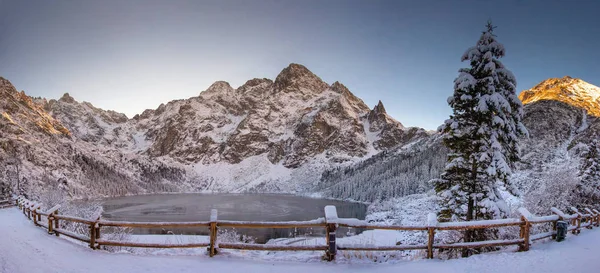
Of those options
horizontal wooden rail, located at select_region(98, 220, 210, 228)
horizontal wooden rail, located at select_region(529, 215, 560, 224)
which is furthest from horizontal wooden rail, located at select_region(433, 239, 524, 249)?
horizontal wooden rail, located at select_region(98, 220, 210, 228)

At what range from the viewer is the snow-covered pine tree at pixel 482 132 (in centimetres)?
1466

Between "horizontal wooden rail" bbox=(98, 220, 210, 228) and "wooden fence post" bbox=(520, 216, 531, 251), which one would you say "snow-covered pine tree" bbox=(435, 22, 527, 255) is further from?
"horizontal wooden rail" bbox=(98, 220, 210, 228)

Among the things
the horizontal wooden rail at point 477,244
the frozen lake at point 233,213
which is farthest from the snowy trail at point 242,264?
the frozen lake at point 233,213

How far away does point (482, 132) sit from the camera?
14.6 m

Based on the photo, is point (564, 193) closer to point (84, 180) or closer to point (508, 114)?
point (508, 114)

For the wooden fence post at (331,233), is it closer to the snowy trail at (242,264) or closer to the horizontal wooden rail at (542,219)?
the snowy trail at (242,264)

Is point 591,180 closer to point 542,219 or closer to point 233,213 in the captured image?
point 542,219

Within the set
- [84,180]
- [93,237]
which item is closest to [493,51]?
[93,237]

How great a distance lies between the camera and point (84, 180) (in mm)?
177000

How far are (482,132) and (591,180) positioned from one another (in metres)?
23.5

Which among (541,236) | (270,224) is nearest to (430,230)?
(270,224)

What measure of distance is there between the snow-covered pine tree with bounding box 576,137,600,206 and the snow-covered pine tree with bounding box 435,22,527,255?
2023cm

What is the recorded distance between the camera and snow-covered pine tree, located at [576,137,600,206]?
2891 cm

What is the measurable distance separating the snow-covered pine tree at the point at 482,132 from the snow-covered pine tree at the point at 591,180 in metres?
20.2
